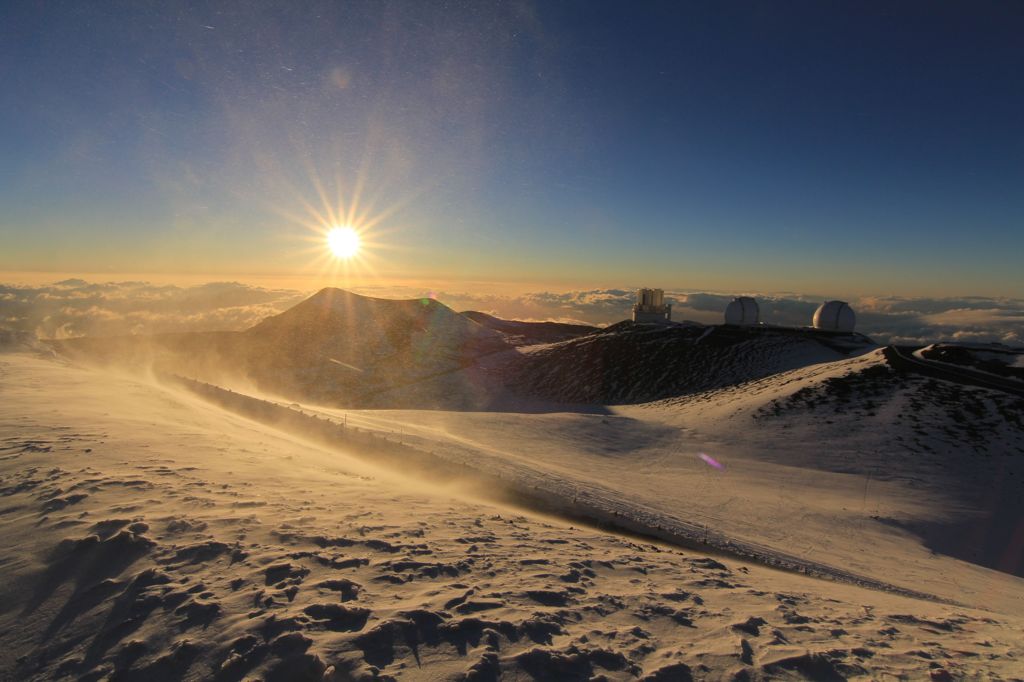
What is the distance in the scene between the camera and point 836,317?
70438mm

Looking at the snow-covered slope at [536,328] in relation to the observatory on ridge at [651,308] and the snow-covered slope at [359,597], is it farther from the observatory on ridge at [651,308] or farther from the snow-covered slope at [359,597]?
the snow-covered slope at [359,597]

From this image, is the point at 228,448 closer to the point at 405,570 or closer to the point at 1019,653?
the point at 405,570

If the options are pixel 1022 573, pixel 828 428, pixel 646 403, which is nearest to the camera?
pixel 1022 573

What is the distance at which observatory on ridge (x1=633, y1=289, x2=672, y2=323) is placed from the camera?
88250 millimetres

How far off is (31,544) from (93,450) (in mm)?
5145

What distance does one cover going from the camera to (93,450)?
432 inches

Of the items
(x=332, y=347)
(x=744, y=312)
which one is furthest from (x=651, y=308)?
(x=332, y=347)

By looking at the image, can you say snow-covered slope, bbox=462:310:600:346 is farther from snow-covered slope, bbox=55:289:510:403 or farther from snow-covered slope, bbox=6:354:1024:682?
snow-covered slope, bbox=6:354:1024:682

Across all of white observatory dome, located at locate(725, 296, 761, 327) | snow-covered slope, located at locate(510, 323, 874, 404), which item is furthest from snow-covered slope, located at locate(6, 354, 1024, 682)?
white observatory dome, located at locate(725, 296, 761, 327)

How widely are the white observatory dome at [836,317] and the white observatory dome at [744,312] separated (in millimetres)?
8383

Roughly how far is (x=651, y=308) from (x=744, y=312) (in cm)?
1747

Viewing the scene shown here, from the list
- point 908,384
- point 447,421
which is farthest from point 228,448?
point 908,384

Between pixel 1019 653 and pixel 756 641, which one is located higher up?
pixel 756 641

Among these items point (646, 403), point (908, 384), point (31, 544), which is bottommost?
point (646, 403)
